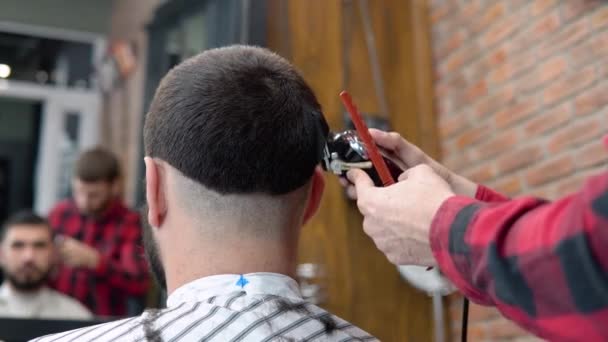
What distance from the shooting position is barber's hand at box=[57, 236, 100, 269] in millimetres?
2965

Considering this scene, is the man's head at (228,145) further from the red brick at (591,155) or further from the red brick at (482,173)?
the red brick at (482,173)

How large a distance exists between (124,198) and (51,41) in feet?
4.68

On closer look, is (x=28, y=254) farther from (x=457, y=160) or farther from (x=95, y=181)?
(x=457, y=160)

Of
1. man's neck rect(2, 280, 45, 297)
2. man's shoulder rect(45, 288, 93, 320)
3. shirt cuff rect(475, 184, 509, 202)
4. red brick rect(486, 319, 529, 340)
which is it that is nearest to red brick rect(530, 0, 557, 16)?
red brick rect(486, 319, 529, 340)

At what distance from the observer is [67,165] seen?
4773 millimetres

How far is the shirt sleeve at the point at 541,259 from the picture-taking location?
607 mm

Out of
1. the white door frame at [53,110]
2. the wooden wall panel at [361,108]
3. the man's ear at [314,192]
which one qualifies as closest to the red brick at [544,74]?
the wooden wall panel at [361,108]

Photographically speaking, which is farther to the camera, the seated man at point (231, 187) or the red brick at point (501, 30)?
the red brick at point (501, 30)

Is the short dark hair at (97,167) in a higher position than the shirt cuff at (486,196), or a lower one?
lower

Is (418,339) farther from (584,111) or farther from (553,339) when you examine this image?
(553,339)

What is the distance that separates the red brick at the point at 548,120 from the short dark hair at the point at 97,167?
1.80 metres

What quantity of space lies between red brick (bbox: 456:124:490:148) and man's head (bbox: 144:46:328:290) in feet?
5.72

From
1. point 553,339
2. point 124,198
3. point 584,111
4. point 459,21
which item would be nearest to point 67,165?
point 124,198

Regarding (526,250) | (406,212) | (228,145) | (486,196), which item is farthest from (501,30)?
(526,250)
